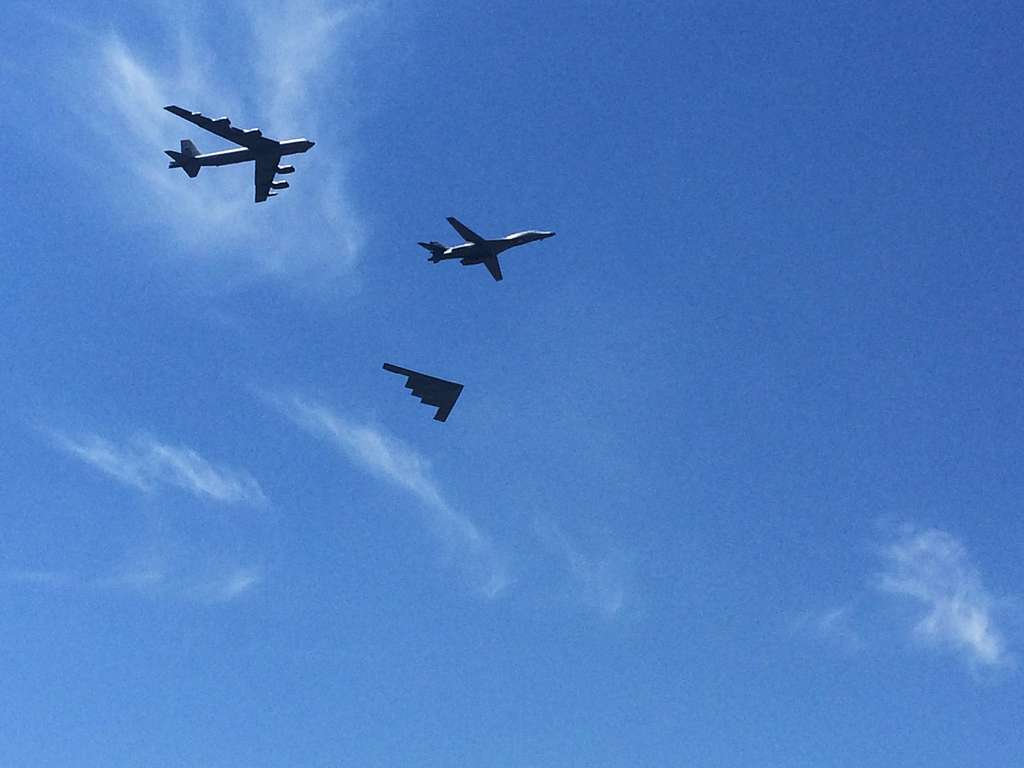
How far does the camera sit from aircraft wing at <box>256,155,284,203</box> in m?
72.5

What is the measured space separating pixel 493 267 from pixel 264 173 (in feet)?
69.5

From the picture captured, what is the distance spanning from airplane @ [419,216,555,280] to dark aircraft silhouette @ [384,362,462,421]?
2528cm

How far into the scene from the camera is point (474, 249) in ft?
240

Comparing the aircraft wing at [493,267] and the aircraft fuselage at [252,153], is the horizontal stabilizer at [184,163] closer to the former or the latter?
the aircraft fuselage at [252,153]

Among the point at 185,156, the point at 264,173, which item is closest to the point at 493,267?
the point at 264,173

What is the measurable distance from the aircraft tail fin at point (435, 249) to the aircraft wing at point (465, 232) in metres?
2.18

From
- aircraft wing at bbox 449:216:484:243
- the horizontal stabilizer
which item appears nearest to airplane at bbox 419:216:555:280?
aircraft wing at bbox 449:216:484:243

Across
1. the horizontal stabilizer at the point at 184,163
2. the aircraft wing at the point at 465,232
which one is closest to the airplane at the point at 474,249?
the aircraft wing at the point at 465,232

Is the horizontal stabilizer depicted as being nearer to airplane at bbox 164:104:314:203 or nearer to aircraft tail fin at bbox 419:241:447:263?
airplane at bbox 164:104:314:203

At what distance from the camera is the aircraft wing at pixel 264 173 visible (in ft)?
238

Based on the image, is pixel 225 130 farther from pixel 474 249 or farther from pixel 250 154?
pixel 474 249

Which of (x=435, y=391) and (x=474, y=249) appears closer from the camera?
(x=435, y=391)

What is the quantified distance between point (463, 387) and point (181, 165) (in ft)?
130

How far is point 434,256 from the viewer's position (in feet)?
242
